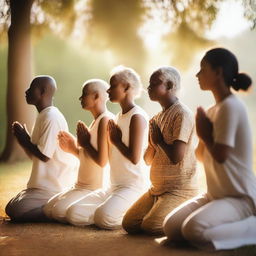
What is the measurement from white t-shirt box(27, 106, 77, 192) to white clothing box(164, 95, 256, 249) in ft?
6.69

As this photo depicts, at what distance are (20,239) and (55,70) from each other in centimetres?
793

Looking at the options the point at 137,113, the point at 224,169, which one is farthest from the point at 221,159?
the point at 137,113

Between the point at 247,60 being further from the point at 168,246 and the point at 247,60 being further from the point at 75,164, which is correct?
the point at 168,246

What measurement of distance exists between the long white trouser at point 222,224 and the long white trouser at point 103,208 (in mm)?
1031

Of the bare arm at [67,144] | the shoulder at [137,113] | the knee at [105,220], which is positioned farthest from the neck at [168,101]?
the bare arm at [67,144]

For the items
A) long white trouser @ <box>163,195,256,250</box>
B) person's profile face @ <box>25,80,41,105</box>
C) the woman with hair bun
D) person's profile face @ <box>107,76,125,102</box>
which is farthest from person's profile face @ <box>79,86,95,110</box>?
long white trouser @ <box>163,195,256,250</box>

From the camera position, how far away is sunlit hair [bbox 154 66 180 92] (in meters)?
4.66

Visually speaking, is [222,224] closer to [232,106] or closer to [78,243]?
[232,106]

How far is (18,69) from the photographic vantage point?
9.20 metres

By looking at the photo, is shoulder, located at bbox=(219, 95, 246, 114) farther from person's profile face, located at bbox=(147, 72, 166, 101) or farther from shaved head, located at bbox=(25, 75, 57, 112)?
shaved head, located at bbox=(25, 75, 57, 112)

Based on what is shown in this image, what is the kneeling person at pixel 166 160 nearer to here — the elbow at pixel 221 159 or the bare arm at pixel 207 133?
the bare arm at pixel 207 133

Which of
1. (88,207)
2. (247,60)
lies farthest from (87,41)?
(88,207)

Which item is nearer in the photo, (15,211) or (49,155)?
(15,211)

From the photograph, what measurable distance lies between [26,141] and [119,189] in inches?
47.8
